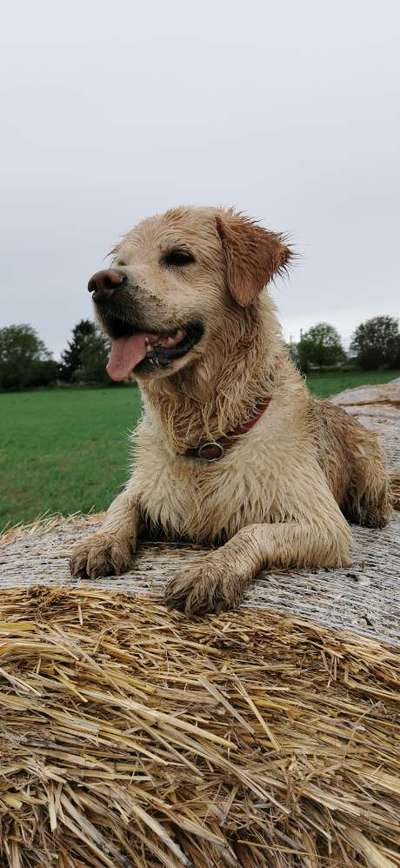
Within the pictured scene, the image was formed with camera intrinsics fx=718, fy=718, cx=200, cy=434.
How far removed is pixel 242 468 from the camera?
11.3ft

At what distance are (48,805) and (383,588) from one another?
180 cm

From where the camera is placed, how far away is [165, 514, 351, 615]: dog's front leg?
2773 millimetres

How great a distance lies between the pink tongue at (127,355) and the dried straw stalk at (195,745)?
3.58ft

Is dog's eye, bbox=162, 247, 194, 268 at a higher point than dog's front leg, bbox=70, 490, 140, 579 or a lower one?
higher

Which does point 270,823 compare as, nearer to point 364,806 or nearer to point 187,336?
point 364,806

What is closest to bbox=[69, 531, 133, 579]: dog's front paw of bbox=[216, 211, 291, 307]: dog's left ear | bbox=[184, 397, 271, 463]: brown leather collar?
bbox=[184, 397, 271, 463]: brown leather collar

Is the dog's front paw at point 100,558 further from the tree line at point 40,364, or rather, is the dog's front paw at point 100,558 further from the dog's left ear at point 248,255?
the tree line at point 40,364

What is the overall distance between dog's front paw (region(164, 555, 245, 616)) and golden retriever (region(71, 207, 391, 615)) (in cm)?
17

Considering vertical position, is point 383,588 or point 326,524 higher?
point 326,524

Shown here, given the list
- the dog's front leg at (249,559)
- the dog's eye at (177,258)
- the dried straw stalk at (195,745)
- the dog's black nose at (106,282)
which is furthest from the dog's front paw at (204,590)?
the dog's eye at (177,258)

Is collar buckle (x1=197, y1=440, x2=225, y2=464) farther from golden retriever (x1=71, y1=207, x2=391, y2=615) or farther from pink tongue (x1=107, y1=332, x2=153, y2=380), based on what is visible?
pink tongue (x1=107, y1=332, x2=153, y2=380)

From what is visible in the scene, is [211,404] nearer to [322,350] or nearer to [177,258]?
[177,258]

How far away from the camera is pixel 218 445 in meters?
3.51

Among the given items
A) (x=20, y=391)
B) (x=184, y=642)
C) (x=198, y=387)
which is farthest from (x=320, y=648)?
(x=20, y=391)
